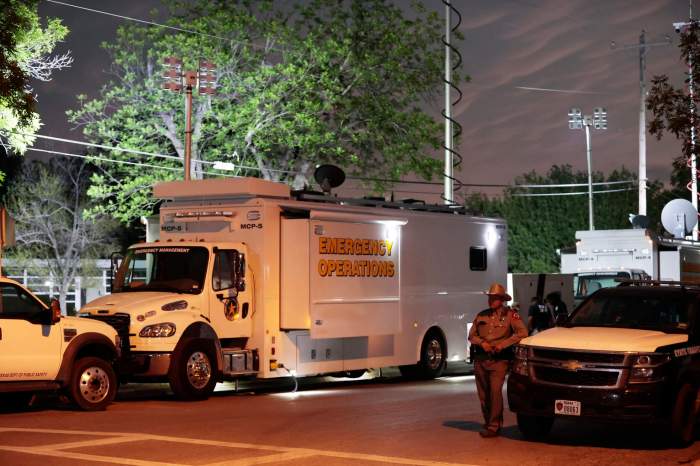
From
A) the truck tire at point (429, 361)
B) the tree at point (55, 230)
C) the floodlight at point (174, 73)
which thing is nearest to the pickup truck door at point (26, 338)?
the truck tire at point (429, 361)

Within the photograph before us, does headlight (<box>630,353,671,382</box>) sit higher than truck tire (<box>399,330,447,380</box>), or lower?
higher

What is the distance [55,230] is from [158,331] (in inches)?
1838

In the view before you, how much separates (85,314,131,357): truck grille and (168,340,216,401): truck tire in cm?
80

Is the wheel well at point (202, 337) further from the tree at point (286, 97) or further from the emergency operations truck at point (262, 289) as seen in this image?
the tree at point (286, 97)

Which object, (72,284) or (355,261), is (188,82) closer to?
(355,261)

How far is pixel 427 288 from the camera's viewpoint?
78.8 feet

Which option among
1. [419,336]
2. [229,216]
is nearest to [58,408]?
[229,216]

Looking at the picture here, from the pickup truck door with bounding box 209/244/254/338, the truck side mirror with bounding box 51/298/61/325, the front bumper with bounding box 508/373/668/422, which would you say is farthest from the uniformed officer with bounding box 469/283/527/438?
the pickup truck door with bounding box 209/244/254/338

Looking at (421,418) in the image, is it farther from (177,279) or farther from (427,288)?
(427,288)

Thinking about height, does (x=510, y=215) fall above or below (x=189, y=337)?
above

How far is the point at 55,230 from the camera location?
63.8 m

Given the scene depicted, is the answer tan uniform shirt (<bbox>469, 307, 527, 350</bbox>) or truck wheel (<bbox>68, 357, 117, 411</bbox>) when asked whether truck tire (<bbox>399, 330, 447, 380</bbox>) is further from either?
tan uniform shirt (<bbox>469, 307, 527, 350</bbox>)

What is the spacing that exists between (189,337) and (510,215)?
241ft

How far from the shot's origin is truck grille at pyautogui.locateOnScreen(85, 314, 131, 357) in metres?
18.8
